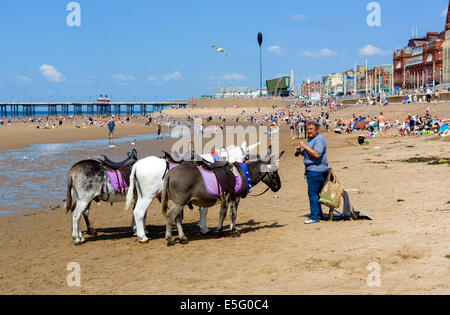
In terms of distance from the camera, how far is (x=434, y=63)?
99688 mm

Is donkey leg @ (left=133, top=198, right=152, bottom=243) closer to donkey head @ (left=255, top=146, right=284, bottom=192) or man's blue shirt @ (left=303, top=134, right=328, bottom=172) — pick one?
donkey head @ (left=255, top=146, right=284, bottom=192)

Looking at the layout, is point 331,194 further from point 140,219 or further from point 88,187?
point 88,187

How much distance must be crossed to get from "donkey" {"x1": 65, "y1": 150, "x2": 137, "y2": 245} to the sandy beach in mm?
736

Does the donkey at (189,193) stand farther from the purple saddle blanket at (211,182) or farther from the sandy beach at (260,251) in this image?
the sandy beach at (260,251)

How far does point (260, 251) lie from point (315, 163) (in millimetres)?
2764

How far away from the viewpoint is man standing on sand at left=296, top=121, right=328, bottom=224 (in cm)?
951

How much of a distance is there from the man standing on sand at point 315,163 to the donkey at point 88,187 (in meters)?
4.15

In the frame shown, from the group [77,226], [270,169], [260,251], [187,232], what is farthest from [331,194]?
[77,226]

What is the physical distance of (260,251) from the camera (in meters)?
7.86

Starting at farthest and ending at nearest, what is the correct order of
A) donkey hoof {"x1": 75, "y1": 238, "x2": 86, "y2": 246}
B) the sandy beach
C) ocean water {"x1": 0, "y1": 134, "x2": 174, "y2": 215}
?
ocean water {"x1": 0, "y1": 134, "x2": 174, "y2": 215}, donkey hoof {"x1": 75, "y1": 238, "x2": 86, "y2": 246}, the sandy beach

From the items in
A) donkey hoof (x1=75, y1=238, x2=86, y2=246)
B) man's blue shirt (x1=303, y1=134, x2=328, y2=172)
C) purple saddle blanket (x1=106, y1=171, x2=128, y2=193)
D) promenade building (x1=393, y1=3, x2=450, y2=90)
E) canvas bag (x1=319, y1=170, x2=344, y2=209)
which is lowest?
donkey hoof (x1=75, y1=238, x2=86, y2=246)

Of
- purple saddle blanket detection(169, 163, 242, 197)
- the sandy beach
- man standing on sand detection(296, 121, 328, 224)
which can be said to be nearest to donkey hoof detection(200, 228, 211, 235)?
the sandy beach
